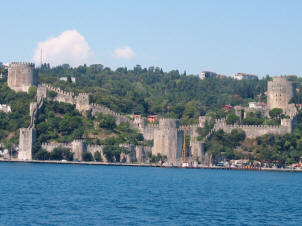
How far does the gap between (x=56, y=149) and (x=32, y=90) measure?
499 inches

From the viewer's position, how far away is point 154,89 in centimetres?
11588

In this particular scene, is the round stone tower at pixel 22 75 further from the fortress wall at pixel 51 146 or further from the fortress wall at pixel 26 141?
the fortress wall at pixel 26 141

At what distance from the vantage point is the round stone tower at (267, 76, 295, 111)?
82812 millimetres

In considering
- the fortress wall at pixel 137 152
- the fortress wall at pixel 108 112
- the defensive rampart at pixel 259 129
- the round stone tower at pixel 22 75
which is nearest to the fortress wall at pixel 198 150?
the fortress wall at pixel 137 152

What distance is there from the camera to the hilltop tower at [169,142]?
66.1 m

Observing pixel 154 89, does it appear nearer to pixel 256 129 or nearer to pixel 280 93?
pixel 280 93

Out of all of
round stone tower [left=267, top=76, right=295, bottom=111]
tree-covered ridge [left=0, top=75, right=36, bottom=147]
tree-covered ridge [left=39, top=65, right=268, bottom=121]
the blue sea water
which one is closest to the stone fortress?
round stone tower [left=267, top=76, right=295, bottom=111]

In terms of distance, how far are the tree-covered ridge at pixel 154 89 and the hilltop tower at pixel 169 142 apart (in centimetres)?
1654

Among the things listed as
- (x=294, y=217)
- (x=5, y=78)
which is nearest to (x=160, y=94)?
(x=5, y=78)

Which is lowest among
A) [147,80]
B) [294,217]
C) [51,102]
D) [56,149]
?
[294,217]

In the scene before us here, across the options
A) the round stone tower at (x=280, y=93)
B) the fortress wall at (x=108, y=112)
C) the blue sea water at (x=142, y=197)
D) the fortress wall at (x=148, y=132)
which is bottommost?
the blue sea water at (x=142, y=197)

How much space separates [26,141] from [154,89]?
51.8 metres

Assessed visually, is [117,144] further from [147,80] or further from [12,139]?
[147,80]

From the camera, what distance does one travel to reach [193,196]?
139 feet
